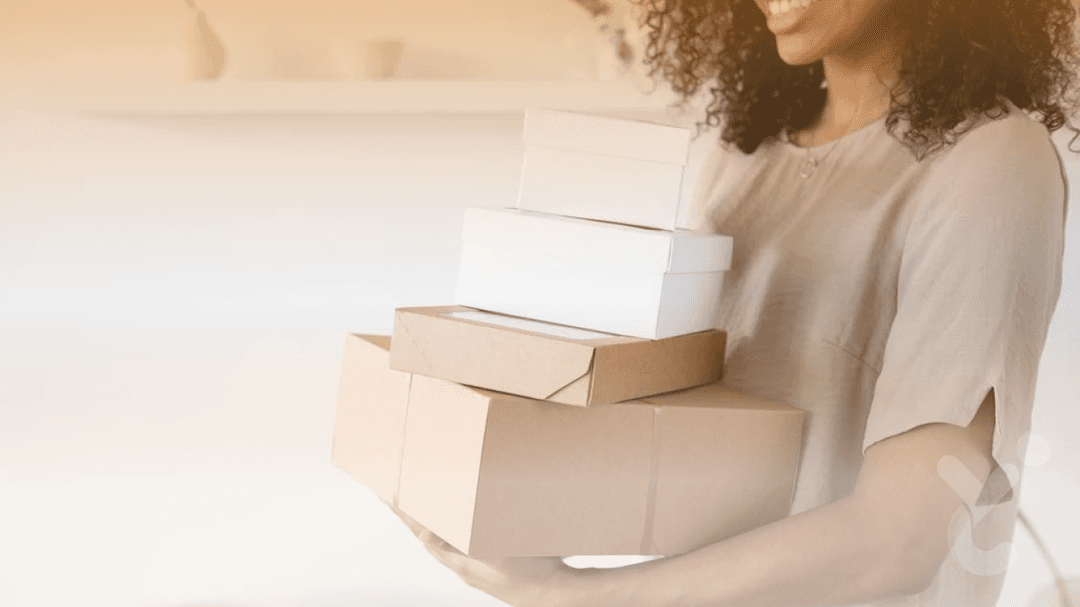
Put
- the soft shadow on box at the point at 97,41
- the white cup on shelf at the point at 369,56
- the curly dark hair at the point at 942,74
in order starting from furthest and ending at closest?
the white cup on shelf at the point at 369,56, the soft shadow on box at the point at 97,41, the curly dark hair at the point at 942,74

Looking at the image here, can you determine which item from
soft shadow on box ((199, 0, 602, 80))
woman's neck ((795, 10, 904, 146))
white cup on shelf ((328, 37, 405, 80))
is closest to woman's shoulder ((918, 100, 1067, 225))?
woman's neck ((795, 10, 904, 146))

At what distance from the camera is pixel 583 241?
66 cm

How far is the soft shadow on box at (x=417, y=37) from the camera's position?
1.70 meters

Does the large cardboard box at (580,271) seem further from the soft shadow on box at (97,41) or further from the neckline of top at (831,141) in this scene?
the soft shadow on box at (97,41)

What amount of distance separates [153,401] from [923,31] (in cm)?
147

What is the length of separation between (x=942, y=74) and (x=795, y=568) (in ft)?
1.17

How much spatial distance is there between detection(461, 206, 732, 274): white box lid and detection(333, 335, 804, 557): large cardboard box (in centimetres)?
9

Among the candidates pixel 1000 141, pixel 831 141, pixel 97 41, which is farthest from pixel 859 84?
pixel 97 41

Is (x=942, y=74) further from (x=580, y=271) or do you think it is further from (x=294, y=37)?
(x=294, y=37)

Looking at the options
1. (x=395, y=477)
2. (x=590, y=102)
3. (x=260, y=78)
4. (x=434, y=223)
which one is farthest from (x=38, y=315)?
(x=395, y=477)

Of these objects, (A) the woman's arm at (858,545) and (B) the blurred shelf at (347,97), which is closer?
(A) the woman's arm at (858,545)

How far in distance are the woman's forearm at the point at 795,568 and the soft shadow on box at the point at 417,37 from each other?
1.14m

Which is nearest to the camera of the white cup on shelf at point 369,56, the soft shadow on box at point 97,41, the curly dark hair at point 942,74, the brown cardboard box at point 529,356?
the brown cardboard box at point 529,356

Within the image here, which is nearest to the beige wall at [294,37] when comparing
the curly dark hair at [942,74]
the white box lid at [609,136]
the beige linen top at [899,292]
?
the curly dark hair at [942,74]
